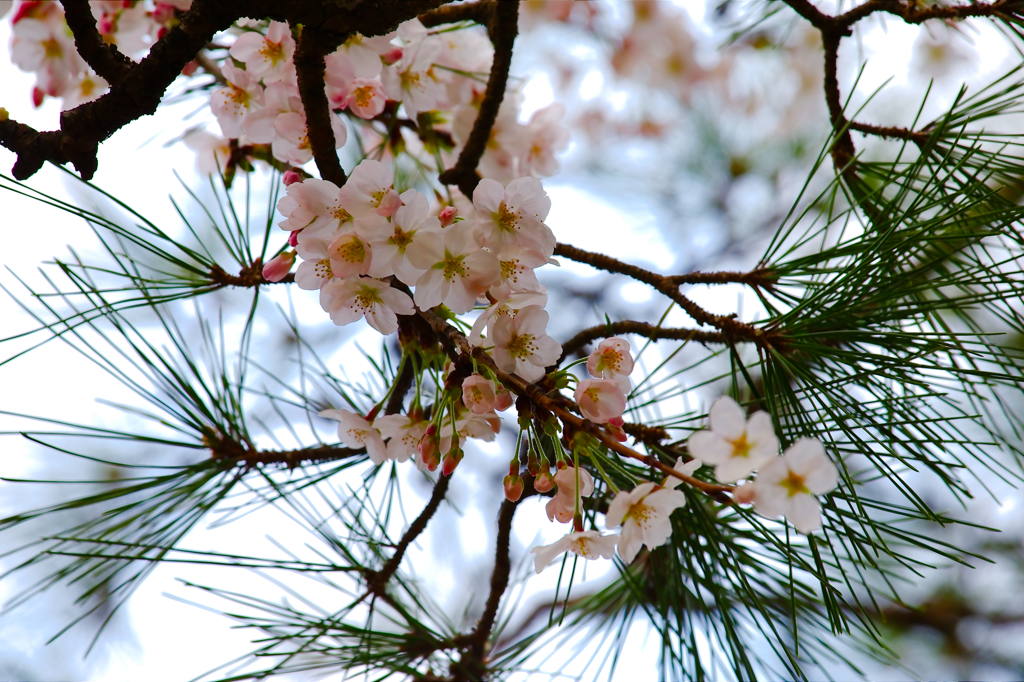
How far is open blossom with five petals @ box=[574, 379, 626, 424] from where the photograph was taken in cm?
54

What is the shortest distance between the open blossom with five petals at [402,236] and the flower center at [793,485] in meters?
0.32

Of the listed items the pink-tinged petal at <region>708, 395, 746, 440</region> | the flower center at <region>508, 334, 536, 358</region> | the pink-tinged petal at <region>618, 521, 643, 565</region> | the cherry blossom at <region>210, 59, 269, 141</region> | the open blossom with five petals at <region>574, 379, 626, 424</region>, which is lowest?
the pink-tinged petal at <region>618, 521, 643, 565</region>

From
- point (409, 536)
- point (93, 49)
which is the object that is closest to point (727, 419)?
point (409, 536)

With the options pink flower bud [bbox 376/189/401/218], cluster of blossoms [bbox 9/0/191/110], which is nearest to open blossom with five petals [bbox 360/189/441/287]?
pink flower bud [bbox 376/189/401/218]

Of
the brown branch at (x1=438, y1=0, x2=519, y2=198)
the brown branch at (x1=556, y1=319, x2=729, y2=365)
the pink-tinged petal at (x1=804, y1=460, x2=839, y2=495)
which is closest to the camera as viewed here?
the pink-tinged petal at (x1=804, y1=460, x2=839, y2=495)

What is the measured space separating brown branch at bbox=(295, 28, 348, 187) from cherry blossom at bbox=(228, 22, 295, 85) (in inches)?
5.5

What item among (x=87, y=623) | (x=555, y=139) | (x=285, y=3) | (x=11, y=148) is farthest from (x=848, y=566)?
(x=87, y=623)

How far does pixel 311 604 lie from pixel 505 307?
24.8 inches

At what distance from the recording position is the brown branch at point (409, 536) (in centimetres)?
72

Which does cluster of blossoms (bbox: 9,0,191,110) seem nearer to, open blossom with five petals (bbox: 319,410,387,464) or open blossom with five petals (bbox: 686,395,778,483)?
open blossom with five petals (bbox: 319,410,387,464)

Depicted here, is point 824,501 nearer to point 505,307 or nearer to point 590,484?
point 590,484

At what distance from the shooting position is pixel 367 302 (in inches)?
23.7

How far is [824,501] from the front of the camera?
63cm

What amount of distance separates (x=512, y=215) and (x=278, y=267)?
0.25 m
